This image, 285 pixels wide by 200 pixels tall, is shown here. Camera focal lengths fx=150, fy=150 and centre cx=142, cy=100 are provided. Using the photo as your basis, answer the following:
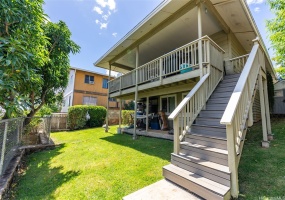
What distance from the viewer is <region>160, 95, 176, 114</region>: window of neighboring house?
9109 millimetres

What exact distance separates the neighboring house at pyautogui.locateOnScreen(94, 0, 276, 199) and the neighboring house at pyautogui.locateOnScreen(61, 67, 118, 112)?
7.74 m

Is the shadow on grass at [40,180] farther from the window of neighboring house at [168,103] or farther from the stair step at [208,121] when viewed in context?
the window of neighboring house at [168,103]

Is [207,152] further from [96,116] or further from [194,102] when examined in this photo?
[96,116]

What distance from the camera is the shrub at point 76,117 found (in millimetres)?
13188

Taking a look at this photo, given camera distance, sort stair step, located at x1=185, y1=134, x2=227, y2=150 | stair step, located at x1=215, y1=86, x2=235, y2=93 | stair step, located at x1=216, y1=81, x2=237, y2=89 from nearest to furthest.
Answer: stair step, located at x1=185, y1=134, x2=227, y2=150
stair step, located at x1=215, y1=86, x2=235, y2=93
stair step, located at x1=216, y1=81, x2=237, y2=89

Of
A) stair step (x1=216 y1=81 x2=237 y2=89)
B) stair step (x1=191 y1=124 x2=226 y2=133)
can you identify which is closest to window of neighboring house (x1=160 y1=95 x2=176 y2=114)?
stair step (x1=216 y1=81 x2=237 y2=89)

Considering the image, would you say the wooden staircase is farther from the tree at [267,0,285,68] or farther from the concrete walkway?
the tree at [267,0,285,68]

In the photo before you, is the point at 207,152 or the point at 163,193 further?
the point at 207,152

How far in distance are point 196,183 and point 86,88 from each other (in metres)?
17.8

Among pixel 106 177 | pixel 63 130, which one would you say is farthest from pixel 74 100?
pixel 106 177

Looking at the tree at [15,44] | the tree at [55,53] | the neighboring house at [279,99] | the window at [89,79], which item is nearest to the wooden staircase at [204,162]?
the tree at [15,44]

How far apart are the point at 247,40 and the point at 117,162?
9006mm

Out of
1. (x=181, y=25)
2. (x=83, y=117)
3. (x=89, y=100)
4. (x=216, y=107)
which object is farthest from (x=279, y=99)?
(x=89, y=100)

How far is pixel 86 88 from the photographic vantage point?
60.1ft
